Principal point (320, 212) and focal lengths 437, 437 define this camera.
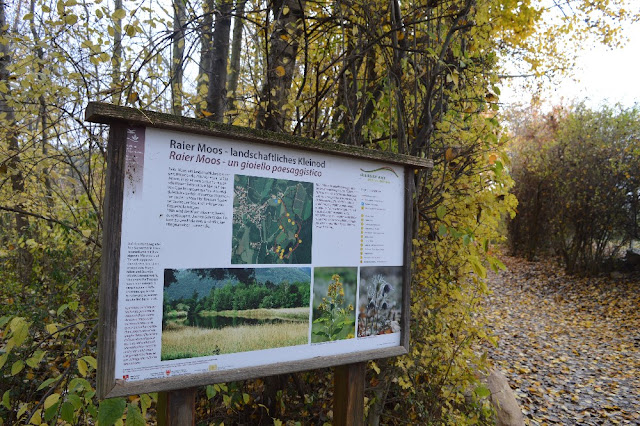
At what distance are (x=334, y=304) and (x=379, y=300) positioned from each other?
0.32m

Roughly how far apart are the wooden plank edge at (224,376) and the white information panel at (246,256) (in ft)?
0.07

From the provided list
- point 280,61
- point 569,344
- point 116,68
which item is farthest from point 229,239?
point 569,344

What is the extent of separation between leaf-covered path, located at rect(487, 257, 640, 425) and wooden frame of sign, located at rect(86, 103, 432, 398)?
3.41 meters

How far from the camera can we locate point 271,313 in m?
1.88

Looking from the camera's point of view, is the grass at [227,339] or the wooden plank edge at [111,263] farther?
the grass at [227,339]

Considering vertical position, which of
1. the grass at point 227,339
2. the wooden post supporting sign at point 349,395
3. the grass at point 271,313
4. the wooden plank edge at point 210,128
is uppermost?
the wooden plank edge at point 210,128

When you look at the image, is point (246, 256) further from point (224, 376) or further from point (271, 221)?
point (224, 376)

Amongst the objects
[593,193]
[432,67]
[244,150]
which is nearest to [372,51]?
[432,67]

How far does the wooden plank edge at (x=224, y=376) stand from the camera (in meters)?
1.54

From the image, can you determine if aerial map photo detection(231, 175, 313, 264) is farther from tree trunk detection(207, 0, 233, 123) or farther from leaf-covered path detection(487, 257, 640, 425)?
leaf-covered path detection(487, 257, 640, 425)

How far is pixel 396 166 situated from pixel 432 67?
48.1 inches

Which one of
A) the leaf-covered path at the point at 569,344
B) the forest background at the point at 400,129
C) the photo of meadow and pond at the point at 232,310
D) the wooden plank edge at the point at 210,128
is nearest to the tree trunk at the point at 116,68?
the forest background at the point at 400,129

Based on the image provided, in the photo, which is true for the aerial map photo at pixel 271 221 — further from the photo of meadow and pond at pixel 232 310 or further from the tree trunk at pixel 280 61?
the tree trunk at pixel 280 61

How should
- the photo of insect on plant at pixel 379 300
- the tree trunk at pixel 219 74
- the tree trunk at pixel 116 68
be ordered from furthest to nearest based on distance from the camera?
1. the tree trunk at pixel 219 74
2. the tree trunk at pixel 116 68
3. the photo of insect on plant at pixel 379 300
